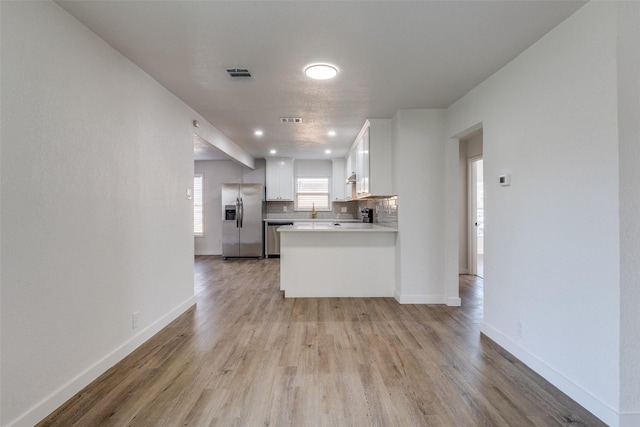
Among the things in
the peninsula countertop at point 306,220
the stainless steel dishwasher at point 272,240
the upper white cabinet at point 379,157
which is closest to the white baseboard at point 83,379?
Answer: the upper white cabinet at point 379,157

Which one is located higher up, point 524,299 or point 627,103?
point 627,103

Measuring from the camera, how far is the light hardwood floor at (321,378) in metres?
1.67

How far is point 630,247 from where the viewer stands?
1.56 metres

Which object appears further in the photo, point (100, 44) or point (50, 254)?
point (100, 44)

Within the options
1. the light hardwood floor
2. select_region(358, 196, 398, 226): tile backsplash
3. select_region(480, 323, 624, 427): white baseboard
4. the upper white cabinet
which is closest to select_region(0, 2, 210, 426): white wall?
the light hardwood floor

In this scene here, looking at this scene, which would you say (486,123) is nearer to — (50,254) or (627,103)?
(627,103)

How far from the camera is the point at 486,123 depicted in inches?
110

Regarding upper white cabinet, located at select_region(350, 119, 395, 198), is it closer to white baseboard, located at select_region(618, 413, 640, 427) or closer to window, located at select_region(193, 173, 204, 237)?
white baseboard, located at select_region(618, 413, 640, 427)

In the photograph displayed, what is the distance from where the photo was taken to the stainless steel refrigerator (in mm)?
6945

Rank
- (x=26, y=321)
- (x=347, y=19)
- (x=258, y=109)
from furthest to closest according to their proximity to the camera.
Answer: (x=258, y=109)
(x=347, y=19)
(x=26, y=321)

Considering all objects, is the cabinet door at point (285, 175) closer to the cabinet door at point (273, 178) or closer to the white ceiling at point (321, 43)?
the cabinet door at point (273, 178)

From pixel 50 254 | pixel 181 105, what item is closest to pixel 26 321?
pixel 50 254

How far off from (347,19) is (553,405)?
8.77 feet

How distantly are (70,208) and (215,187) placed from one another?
228 inches
